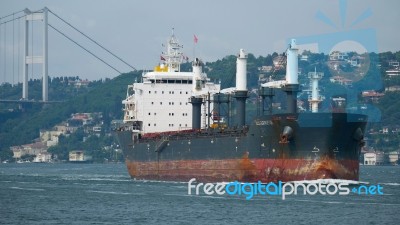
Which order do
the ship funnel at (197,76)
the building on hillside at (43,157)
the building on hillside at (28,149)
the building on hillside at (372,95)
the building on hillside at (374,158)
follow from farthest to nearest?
the building on hillside at (28,149) → the building on hillside at (43,157) → the building on hillside at (372,95) → the building on hillside at (374,158) → the ship funnel at (197,76)

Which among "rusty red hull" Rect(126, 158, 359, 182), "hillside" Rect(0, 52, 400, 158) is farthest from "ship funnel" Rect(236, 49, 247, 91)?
"hillside" Rect(0, 52, 400, 158)

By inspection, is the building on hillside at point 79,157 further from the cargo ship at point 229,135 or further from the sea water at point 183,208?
the sea water at point 183,208

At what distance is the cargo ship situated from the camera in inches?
2180

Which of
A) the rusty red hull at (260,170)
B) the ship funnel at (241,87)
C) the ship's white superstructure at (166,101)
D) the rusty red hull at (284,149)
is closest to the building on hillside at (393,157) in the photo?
the ship's white superstructure at (166,101)

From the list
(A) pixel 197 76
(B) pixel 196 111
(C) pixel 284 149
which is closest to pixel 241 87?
(B) pixel 196 111

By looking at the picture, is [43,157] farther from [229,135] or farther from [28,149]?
[229,135]

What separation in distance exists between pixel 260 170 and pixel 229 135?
3730 millimetres

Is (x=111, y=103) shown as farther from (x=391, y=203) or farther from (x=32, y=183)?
(x=391, y=203)

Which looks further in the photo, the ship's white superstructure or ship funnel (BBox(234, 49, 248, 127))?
the ship's white superstructure

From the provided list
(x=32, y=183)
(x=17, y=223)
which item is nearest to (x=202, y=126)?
(x=32, y=183)

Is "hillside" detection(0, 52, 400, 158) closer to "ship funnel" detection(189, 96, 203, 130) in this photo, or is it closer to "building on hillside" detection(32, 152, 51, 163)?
"ship funnel" detection(189, 96, 203, 130)

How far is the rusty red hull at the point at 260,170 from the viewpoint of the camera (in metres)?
55.4

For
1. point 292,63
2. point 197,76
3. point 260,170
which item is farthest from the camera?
point 197,76

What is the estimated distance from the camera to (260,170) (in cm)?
5731
